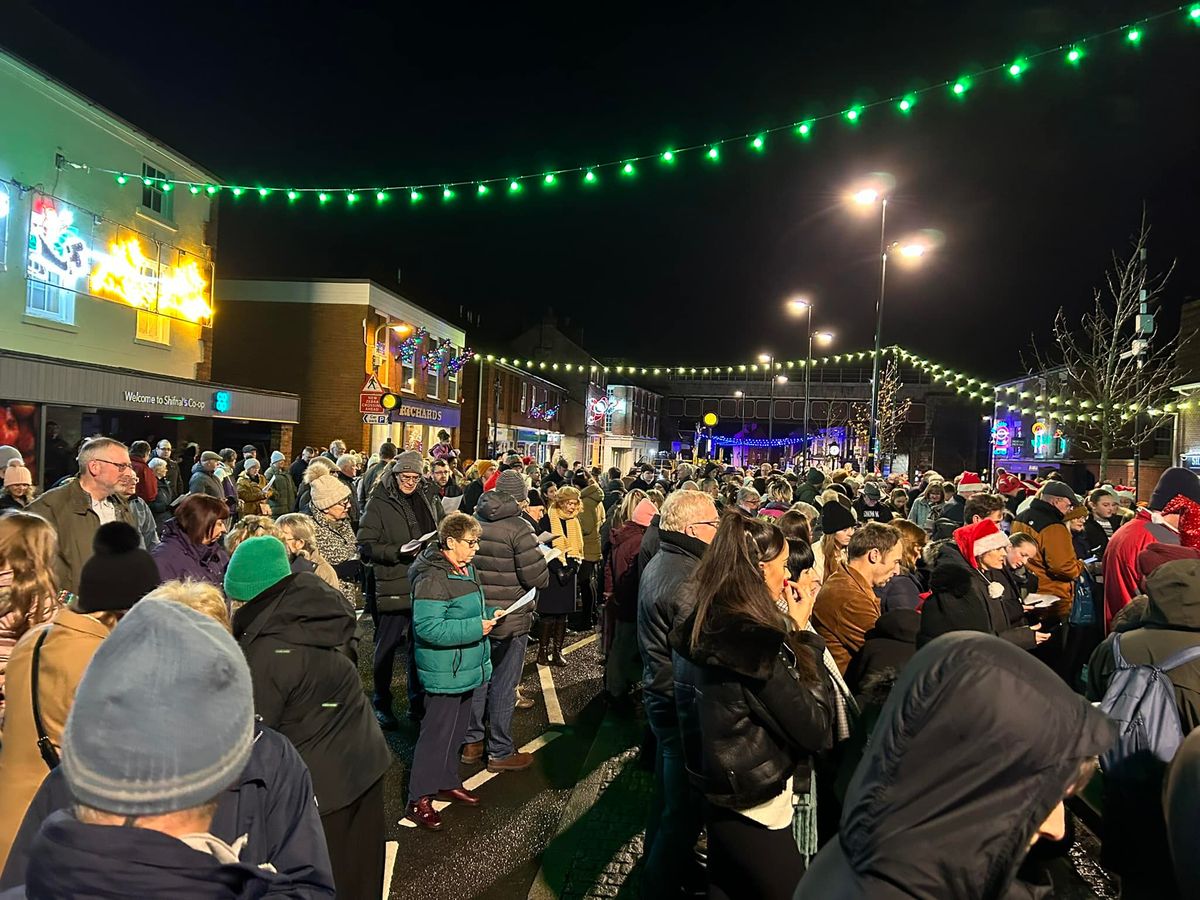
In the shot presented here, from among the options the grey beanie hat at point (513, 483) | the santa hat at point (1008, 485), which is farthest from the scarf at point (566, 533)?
the santa hat at point (1008, 485)

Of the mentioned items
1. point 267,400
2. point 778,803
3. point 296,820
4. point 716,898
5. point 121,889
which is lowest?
point 716,898

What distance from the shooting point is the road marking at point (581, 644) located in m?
9.30

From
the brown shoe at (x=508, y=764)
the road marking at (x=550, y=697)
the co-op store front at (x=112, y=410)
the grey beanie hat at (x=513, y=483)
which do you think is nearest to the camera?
the brown shoe at (x=508, y=764)

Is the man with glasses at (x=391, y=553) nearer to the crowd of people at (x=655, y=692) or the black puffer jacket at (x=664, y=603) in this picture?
the crowd of people at (x=655, y=692)

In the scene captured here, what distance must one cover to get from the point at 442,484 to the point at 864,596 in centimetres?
1005

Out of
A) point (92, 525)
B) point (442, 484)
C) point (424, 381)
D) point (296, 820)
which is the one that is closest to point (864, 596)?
point (296, 820)

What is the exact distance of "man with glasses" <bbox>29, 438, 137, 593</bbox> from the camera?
5.55 m

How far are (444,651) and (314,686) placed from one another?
75.9 inches

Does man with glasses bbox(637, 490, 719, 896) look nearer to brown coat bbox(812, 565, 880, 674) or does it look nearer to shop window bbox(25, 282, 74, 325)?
brown coat bbox(812, 565, 880, 674)

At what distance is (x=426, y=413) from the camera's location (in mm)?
32000

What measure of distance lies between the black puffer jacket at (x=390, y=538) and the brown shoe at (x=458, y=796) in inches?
68.2

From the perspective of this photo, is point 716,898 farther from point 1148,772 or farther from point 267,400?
point 267,400

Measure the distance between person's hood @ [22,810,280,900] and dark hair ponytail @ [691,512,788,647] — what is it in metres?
2.11

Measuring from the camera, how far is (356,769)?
301 centimetres
